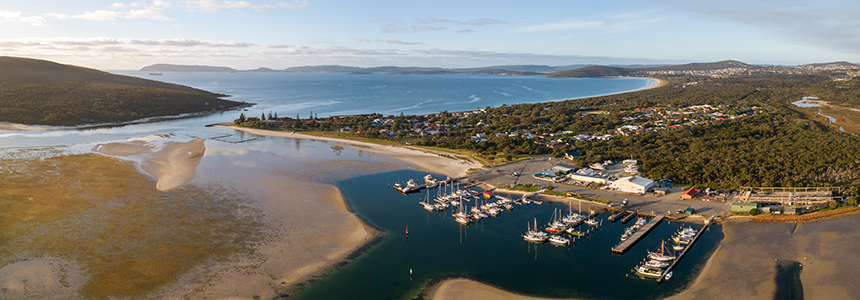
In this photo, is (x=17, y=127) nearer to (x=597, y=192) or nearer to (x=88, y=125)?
(x=88, y=125)

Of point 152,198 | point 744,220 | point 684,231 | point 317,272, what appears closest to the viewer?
point 317,272

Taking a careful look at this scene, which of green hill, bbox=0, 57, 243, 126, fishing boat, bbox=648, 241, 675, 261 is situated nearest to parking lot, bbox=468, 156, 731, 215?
fishing boat, bbox=648, 241, 675, 261

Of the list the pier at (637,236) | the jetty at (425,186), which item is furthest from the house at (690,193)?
the jetty at (425,186)

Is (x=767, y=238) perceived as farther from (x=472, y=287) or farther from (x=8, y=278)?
(x=8, y=278)

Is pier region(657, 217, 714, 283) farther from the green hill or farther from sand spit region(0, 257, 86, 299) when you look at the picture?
the green hill

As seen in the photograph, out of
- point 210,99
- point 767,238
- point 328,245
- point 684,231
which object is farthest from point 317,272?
point 210,99

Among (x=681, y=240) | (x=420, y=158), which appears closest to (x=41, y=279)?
(x=681, y=240)

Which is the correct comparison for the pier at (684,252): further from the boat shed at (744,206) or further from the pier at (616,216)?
the pier at (616,216)
